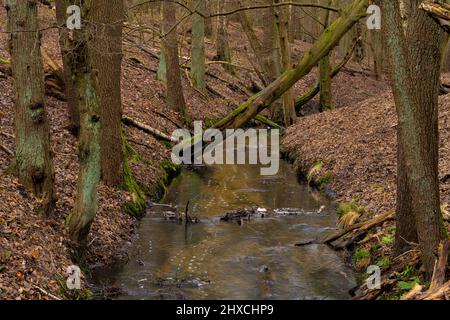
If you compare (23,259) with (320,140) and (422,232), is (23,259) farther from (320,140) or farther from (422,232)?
(320,140)

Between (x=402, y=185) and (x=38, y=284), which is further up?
(x=402, y=185)

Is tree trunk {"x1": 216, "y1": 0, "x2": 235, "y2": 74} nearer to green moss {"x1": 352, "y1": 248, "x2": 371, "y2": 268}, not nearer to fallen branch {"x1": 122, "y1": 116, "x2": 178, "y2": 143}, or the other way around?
fallen branch {"x1": 122, "y1": 116, "x2": 178, "y2": 143}

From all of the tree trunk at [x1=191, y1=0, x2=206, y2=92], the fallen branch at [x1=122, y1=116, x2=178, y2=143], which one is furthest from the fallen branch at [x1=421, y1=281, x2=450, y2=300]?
the tree trunk at [x1=191, y1=0, x2=206, y2=92]

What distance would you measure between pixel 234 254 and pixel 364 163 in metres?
6.43

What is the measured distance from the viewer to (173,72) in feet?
73.7

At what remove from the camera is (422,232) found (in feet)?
25.2

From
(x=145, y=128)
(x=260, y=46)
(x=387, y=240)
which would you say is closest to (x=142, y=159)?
(x=145, y=128)

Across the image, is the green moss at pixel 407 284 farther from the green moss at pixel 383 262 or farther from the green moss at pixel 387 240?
the green moss at pixel 387 240

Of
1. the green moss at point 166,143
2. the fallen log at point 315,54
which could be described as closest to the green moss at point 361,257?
the fallen log at point 315,54

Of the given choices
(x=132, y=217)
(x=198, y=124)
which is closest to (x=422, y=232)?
(x=132, y=217)

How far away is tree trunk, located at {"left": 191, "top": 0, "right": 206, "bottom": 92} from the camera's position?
2641cm

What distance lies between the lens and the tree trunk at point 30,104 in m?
9.58

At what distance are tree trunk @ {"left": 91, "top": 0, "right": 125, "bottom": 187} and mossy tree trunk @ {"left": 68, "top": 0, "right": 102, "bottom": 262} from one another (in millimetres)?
3634

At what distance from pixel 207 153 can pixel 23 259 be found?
14.7m
